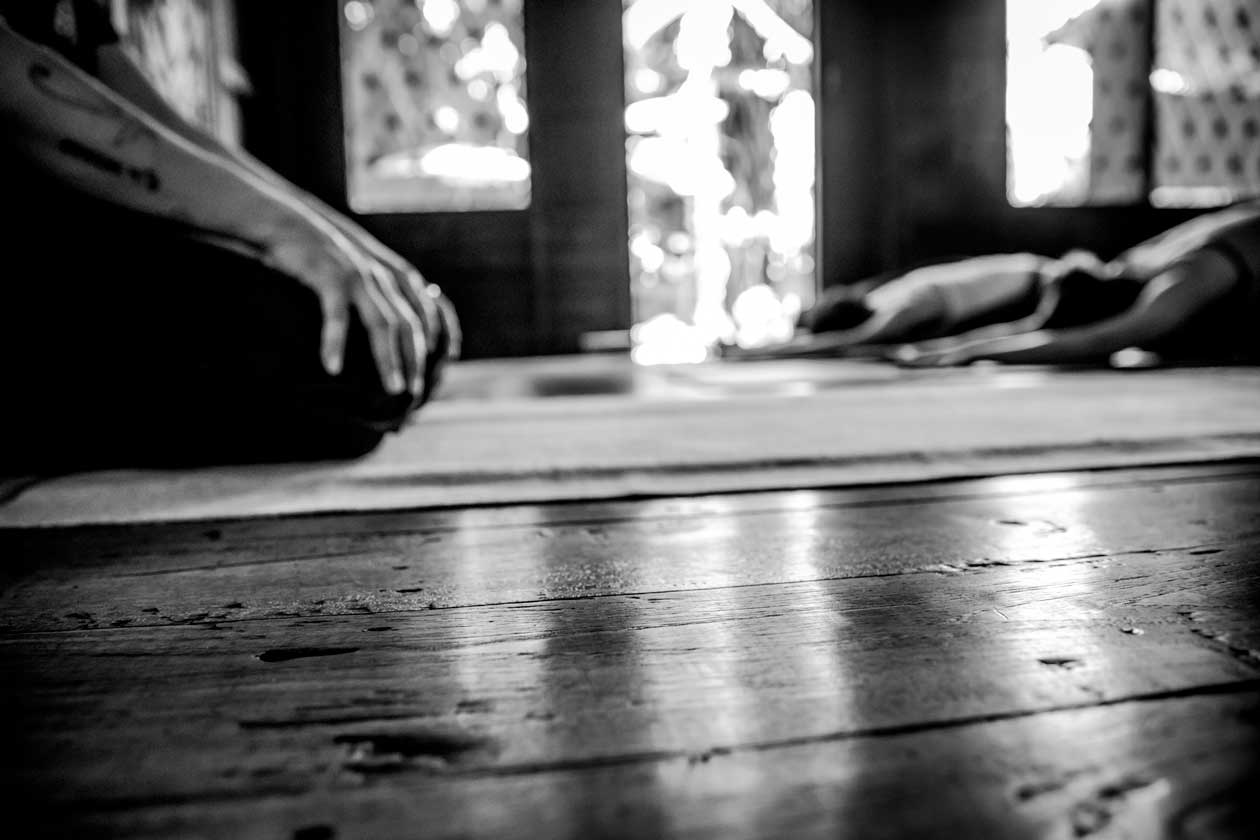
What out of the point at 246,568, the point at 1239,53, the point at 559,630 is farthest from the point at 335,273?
the point at 1239,53

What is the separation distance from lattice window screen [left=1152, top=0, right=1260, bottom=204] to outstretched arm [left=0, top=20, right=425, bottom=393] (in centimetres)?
468

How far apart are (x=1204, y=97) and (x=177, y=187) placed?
5.08 metres

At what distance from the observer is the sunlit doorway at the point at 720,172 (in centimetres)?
446

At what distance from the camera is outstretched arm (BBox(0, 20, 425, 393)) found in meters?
1.08

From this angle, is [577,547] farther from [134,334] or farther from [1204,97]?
[1204,97]

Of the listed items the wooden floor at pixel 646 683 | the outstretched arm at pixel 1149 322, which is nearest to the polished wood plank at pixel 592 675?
the wooden floor at pixel 646 683

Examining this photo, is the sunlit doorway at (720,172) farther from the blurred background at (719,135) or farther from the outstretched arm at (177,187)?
the outstretched arm at (177,187)

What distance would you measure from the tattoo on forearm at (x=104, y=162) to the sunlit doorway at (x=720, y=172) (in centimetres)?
323

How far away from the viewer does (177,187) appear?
112 cm

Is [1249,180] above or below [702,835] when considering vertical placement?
above

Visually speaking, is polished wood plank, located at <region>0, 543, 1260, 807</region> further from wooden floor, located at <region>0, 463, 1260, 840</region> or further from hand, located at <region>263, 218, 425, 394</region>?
hand, located at <region>263, 218, 425, 394</region>

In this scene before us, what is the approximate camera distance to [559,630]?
506mm

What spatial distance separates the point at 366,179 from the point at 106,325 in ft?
10.0

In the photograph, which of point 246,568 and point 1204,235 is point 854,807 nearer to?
point 246,568
